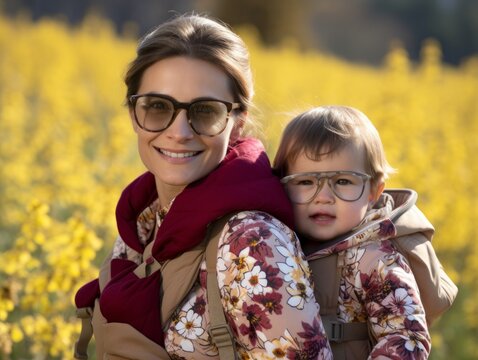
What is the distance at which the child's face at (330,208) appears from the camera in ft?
7.00

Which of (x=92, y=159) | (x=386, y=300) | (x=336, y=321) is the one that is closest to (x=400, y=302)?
(x=386, y=300)

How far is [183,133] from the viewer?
83.2 inches

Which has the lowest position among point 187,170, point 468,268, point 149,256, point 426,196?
point 468,268

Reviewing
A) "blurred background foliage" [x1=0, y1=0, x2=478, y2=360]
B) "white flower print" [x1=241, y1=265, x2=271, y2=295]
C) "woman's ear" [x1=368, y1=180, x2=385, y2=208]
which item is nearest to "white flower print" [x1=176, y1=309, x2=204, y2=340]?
"white flower print" [x1=241, y1=265, x2=271, y2=295]

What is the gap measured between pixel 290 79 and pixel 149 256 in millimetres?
10279

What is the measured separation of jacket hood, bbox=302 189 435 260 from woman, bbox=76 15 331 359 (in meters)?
0.13

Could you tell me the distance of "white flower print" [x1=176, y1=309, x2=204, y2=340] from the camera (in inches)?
78.5

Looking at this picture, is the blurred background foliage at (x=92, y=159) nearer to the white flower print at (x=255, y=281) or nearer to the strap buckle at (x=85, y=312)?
the strap buckle at (x=85, y=312)

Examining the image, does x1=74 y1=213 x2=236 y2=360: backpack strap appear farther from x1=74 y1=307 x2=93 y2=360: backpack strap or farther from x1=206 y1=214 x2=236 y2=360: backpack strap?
x1=74 y1=307 x2=93 y2=360: backpack strap

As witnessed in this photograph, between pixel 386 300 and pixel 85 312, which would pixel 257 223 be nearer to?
pixel 386 300

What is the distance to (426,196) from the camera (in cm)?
534

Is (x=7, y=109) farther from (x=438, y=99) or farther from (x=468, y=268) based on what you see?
(x=438, y=99)

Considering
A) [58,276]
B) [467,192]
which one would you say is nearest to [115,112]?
[467,192]

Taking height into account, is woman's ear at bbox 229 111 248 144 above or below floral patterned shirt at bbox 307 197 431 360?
above
